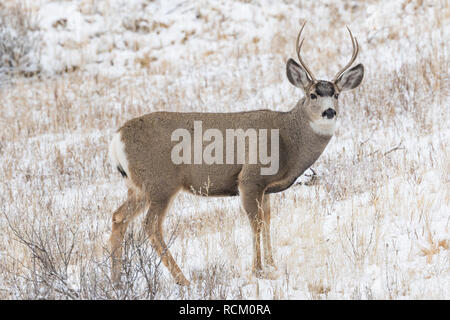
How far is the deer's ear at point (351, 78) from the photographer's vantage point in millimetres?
5629

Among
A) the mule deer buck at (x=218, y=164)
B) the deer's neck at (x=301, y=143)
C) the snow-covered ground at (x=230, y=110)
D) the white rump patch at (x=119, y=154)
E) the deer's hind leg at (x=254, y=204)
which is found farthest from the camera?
the white rump patch at (x=119, y=154)

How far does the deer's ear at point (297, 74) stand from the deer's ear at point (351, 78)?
0.30 metres

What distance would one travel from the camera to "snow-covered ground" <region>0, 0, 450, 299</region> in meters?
4.50

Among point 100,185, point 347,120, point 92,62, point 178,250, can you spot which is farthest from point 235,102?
point 178,250

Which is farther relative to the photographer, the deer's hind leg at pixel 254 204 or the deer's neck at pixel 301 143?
the deer's neck at pixel 301 143

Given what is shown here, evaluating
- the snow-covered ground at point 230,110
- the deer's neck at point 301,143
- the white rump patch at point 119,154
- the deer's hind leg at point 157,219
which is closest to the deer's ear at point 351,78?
the deer's neck at point 301,143

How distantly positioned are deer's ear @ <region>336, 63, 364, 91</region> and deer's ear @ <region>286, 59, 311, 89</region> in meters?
0.30

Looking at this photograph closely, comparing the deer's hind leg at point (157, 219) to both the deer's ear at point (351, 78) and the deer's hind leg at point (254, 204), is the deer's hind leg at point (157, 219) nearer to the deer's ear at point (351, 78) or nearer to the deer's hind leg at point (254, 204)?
the deer's hind leg at point (254, 204)

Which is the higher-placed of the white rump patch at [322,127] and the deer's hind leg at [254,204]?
the white rump patch at [322,127]

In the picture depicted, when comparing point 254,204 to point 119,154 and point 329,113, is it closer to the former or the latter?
point 329,113

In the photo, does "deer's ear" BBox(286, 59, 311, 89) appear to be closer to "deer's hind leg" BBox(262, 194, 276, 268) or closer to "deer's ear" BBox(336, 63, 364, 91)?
"deer's ear" BBox(336, 63, 364, 91)

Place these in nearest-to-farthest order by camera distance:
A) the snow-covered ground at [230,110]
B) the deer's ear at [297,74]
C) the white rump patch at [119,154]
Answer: the snow-covered ground at [230,110], the white rump patch at [119,154], the deer's ear at [297,74]

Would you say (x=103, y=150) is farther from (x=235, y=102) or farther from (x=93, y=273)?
(x=93, y=273)
